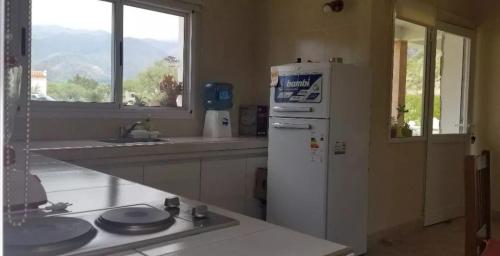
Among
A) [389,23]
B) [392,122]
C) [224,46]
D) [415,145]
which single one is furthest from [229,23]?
[415,145]

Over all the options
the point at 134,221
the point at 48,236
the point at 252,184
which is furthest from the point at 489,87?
the point at 48,236

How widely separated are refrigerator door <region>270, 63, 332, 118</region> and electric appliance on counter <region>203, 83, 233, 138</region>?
23.2 inches

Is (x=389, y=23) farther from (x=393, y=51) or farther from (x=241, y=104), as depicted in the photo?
(x=241, y=104)

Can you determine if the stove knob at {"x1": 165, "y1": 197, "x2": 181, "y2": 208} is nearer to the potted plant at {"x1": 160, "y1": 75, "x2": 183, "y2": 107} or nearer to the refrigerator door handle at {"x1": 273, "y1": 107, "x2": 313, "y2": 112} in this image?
the refrigerator door handle at {"x1": 273, "y1": 107, "x2": 313, "y2": 112}

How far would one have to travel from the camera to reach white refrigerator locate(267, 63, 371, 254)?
2.94m

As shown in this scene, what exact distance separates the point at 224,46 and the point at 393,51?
153 centimetres

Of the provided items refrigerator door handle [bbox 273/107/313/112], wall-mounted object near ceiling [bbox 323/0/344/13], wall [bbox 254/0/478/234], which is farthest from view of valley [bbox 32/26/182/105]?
wall-mounted object near ceiling [bbox 323/0/344/13]

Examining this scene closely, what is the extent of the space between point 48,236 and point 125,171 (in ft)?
6.57

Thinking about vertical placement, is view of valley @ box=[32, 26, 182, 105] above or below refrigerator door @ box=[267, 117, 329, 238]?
above

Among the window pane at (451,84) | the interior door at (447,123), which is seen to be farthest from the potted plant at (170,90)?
the window pane at (451,84)

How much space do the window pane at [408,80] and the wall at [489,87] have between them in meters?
0.94

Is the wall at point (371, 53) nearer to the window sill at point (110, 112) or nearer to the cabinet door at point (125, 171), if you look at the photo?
the window sill at point (110, 112)

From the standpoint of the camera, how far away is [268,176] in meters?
3.35

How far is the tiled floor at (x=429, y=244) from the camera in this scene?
3275mm
